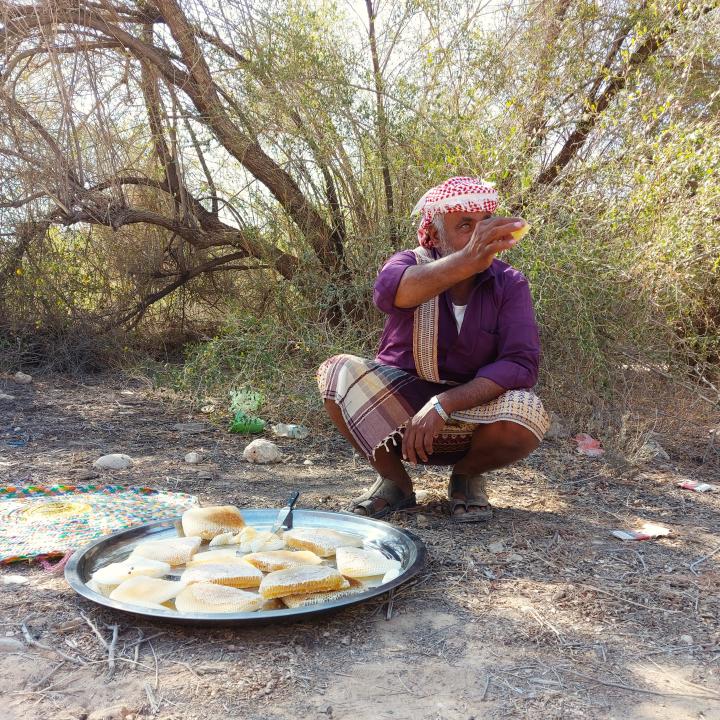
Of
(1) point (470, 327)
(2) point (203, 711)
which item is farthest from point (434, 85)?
(2) point (203, 711)

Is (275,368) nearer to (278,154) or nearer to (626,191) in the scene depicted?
(278,154)

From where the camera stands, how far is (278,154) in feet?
16.5

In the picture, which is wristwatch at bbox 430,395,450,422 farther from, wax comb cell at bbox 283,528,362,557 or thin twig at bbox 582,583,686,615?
thin twig at bbox 582,583,686,615

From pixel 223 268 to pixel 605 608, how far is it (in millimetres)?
5018

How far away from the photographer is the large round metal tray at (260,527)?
1.70 meters

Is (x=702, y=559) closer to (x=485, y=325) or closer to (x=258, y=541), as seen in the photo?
(x=485, y=325)

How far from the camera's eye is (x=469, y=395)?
2510 millimetres

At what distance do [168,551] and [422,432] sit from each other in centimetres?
90

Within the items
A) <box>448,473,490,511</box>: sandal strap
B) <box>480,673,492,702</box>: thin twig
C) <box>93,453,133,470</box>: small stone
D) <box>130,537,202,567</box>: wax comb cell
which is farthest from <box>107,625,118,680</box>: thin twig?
<box>93,453,133,470</box>: small stone

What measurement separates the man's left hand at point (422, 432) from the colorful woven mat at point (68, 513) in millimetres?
861

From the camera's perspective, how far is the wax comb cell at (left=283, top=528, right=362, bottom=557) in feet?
7.02

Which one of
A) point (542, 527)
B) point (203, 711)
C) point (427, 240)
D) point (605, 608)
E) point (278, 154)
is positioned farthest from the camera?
point (278, 154)

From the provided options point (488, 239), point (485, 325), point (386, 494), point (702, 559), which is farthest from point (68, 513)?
point (702, 559)

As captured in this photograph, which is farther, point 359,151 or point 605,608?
point 359,151
